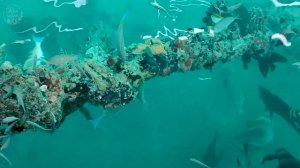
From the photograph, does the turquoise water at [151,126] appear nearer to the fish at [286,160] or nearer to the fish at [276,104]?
the fish at [276,104]

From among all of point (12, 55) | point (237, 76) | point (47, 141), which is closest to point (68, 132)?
point (47, 141)

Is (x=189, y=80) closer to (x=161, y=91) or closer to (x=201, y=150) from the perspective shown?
(x=161, y=91)

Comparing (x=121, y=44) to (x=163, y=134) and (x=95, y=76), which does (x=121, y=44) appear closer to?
(x=95, y=76)

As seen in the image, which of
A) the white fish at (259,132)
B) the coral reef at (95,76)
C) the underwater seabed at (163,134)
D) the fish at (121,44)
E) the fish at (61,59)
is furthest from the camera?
the underwater seabed at (163,134)

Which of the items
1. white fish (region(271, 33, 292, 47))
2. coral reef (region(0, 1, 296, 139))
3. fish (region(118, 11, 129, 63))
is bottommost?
white fish (region(271, 33, 292, 47))

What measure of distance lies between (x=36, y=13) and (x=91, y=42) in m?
22.8

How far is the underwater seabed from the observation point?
17922mm

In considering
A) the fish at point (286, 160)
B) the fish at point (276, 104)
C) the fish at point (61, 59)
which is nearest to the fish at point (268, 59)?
the fish at point (276, 104)

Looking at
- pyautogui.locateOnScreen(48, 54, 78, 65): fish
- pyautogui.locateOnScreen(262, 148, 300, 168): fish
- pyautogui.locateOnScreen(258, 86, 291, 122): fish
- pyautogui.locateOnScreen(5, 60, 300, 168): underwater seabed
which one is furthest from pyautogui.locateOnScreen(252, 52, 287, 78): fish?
pyautogui.locateOnScreen(5, 60, 300, 168): underwater seabed

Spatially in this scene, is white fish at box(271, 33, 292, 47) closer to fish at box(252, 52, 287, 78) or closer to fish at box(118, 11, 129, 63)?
fish at box(252, 52, 287, 78)

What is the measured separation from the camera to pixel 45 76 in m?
4.31

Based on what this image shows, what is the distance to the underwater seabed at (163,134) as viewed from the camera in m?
17.9

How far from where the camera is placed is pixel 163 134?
20.9 m

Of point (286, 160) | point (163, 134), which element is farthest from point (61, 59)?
point (163, 134)
